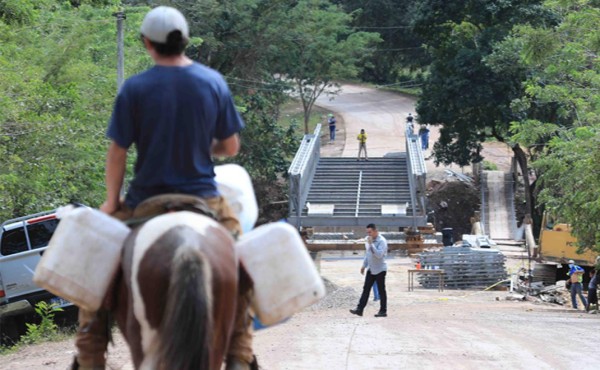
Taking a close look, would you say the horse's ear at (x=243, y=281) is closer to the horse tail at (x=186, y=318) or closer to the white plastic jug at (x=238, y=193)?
the horse tail at (x=186, y=318)

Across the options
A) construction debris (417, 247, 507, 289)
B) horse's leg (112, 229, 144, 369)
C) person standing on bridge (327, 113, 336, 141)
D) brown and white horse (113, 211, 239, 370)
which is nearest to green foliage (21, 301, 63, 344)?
horse's leg (112, 229, 144, 369)

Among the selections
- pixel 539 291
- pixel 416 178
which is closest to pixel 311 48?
pixel 416 178

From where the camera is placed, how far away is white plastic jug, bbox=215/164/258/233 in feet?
19.9

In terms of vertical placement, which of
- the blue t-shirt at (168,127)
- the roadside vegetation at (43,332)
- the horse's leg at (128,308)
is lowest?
the roadside vegetation at (43,332)

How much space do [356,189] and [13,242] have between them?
29419 millimetres

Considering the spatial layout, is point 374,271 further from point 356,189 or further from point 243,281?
point 356,189

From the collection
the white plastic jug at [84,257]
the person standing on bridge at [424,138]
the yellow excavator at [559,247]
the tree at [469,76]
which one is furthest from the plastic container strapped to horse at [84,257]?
the person standing on bridge at [424,138]

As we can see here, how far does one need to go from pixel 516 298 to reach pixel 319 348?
18.7 meters

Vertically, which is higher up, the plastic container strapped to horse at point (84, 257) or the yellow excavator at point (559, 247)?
the plastic container strapped to horse at point (84, 257)

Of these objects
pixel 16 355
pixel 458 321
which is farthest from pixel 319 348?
pixel 458 321

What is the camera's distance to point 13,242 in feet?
65.4

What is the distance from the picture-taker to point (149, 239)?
4.92 meters

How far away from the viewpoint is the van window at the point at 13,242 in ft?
64.7

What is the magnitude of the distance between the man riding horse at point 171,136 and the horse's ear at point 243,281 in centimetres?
3
